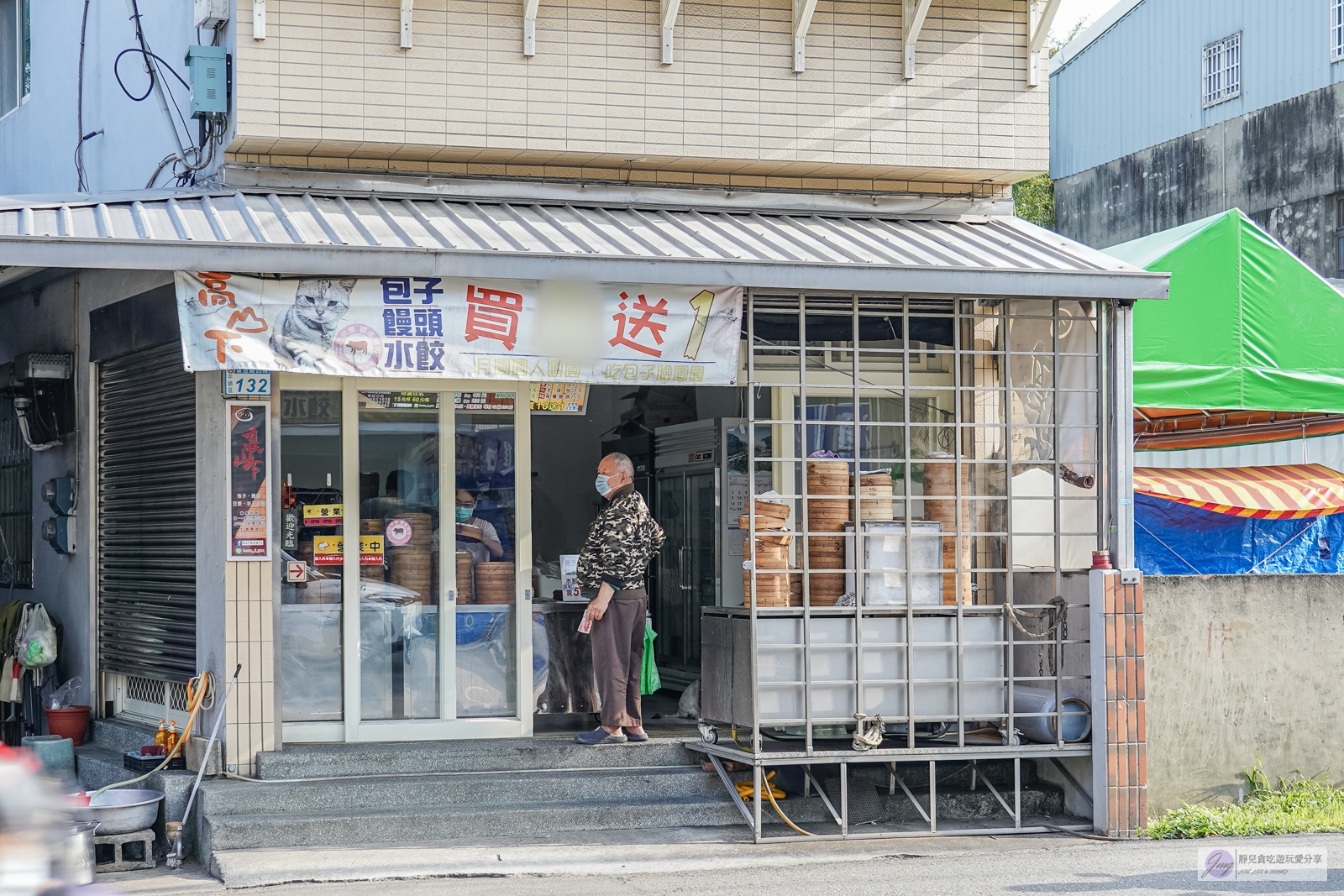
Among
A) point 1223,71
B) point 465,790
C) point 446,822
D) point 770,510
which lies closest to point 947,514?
point 770,510

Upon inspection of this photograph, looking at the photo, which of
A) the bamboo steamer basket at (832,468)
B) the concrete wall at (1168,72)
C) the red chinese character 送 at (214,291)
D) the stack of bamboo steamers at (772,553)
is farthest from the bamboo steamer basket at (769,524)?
the concrete wall at (1168,72)

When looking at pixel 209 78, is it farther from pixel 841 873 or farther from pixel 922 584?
pixel 841 873

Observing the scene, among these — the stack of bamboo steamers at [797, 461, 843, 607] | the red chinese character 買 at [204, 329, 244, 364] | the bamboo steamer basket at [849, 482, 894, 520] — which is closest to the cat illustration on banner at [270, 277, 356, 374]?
the red chinese character 買 at [204, 329, 244, 364]

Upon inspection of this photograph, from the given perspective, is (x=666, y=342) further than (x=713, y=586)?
No

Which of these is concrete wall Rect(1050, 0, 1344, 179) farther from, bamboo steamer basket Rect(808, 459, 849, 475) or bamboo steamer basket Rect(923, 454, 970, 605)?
bamboo steamer basket Rect(808, 459, 849, 475)

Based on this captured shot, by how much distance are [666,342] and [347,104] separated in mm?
2749

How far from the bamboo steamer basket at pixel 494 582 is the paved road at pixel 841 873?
6.58 ft

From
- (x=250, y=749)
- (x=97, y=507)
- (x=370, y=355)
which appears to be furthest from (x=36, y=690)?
(x=370, y=355)

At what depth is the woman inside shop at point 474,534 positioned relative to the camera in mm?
9898

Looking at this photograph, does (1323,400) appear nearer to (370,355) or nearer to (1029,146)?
(1029,146)

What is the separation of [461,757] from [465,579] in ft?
4.09

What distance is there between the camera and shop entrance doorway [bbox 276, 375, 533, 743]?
31.2ft

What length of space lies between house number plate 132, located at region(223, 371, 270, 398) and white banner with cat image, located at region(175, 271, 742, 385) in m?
0.79

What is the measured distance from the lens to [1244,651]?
9859 millimetres
